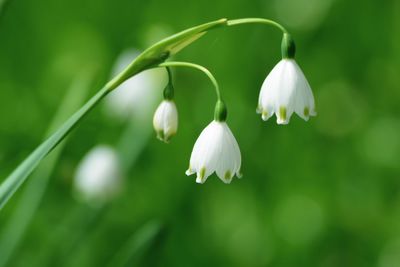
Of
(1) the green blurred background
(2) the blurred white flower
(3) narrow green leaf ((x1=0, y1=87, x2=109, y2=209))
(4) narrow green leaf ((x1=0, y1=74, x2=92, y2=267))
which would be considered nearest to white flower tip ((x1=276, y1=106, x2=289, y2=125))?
(3) narrow green leaf ((x1=0, y1=87, x2=109, y2=209))

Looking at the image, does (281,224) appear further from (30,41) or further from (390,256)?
(30,41)

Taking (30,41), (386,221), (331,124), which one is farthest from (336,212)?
(30,41)

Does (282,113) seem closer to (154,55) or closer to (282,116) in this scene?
(282,116)

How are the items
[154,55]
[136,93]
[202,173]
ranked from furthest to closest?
1. [136,93]
2. [202,173]
3. [154,55]

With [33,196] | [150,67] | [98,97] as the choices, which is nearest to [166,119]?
[150,67]

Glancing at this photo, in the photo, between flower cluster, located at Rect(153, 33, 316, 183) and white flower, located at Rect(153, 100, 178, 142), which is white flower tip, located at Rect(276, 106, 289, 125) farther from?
white flower, located at Rect(153, 100, 178, 142)

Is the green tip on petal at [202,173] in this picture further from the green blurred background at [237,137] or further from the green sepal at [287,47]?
the green blurred background at [237,137]

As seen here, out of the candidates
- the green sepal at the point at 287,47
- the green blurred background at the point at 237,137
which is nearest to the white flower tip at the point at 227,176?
the green sepal at the point at 287,47
